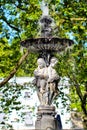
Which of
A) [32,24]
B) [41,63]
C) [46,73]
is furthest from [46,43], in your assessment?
[32,24]

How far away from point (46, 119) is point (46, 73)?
1603 mm

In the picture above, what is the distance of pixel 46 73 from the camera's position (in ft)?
50.9

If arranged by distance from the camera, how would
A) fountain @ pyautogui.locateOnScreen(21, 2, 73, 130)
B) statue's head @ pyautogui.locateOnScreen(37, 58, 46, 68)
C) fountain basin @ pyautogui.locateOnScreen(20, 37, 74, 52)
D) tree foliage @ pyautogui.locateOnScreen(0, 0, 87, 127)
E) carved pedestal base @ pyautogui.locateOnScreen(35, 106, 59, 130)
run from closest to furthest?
carved pedestal base @ pyautogui.locateOnScreen(35, 106, 59, 130), fountain @ pyautogui.locateOnScreen(21, 2, 73, 130), statue's head @ pyautogui.locateOnScreen(37, 58, 46, 68), fountain basin @ pyautogui.locateOnScreen(20, 37, 74, 52), tree foliage @ pyautogui.locateOnScreen(0, 0, 87, 127)

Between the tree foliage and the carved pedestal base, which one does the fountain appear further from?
the tree foliage

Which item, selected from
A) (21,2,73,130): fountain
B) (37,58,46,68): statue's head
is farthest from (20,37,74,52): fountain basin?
(37,58,46,68): statue's head

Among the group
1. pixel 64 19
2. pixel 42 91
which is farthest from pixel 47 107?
pixel 64 19

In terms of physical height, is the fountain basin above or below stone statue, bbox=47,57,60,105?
above

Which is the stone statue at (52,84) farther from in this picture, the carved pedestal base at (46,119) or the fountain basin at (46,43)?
the fountain basin at (46,43)

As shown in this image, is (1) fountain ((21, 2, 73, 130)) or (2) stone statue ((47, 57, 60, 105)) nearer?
(1) fountain ((21, 2, 73, 130))

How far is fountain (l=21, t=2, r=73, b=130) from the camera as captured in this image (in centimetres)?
1515

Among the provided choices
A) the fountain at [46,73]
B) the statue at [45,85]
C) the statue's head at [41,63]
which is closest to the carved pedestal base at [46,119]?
the fountain at [46,73]

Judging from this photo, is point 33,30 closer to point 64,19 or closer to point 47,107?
point 64,19

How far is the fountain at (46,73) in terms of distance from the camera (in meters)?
15.1

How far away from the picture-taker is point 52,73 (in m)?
15.5
